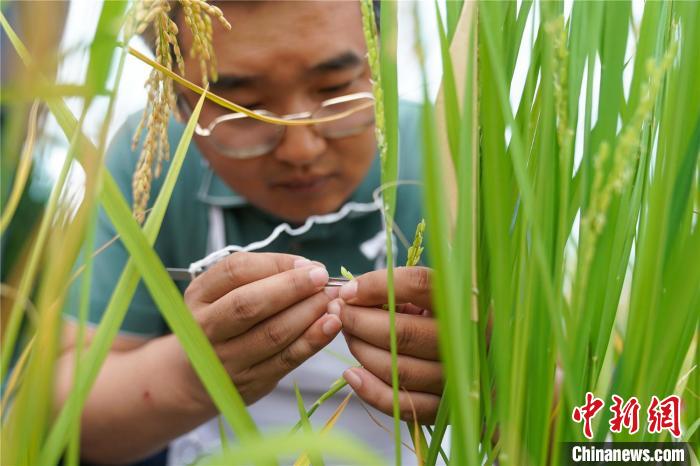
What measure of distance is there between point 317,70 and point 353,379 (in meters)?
0.61

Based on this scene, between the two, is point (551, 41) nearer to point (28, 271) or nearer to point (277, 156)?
point (28, 271)

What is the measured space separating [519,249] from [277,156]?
765 millimetres

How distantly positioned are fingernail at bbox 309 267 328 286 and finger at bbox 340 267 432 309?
2cm

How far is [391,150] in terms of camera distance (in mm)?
338

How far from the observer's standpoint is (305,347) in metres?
0.54

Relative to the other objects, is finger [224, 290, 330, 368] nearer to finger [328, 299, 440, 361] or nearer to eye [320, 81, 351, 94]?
finger [328, 299, 440, 361]

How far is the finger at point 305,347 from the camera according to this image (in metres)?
0.52

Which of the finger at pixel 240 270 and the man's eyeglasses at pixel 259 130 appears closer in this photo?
the finger at pixel 240 270

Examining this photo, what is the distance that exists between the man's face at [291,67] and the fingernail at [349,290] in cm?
52

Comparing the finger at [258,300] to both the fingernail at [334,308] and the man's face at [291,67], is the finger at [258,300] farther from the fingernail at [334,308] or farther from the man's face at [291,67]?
the man's face at [291,67]

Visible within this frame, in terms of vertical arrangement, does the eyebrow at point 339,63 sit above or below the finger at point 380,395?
above

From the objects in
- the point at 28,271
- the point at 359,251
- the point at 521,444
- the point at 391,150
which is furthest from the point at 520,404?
the point at 359,251

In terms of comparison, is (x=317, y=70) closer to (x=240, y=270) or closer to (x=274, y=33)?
(x=274, y=33)

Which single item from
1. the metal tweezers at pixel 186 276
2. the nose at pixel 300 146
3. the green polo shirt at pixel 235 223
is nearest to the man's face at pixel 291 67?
the nose at pixel 300 146
